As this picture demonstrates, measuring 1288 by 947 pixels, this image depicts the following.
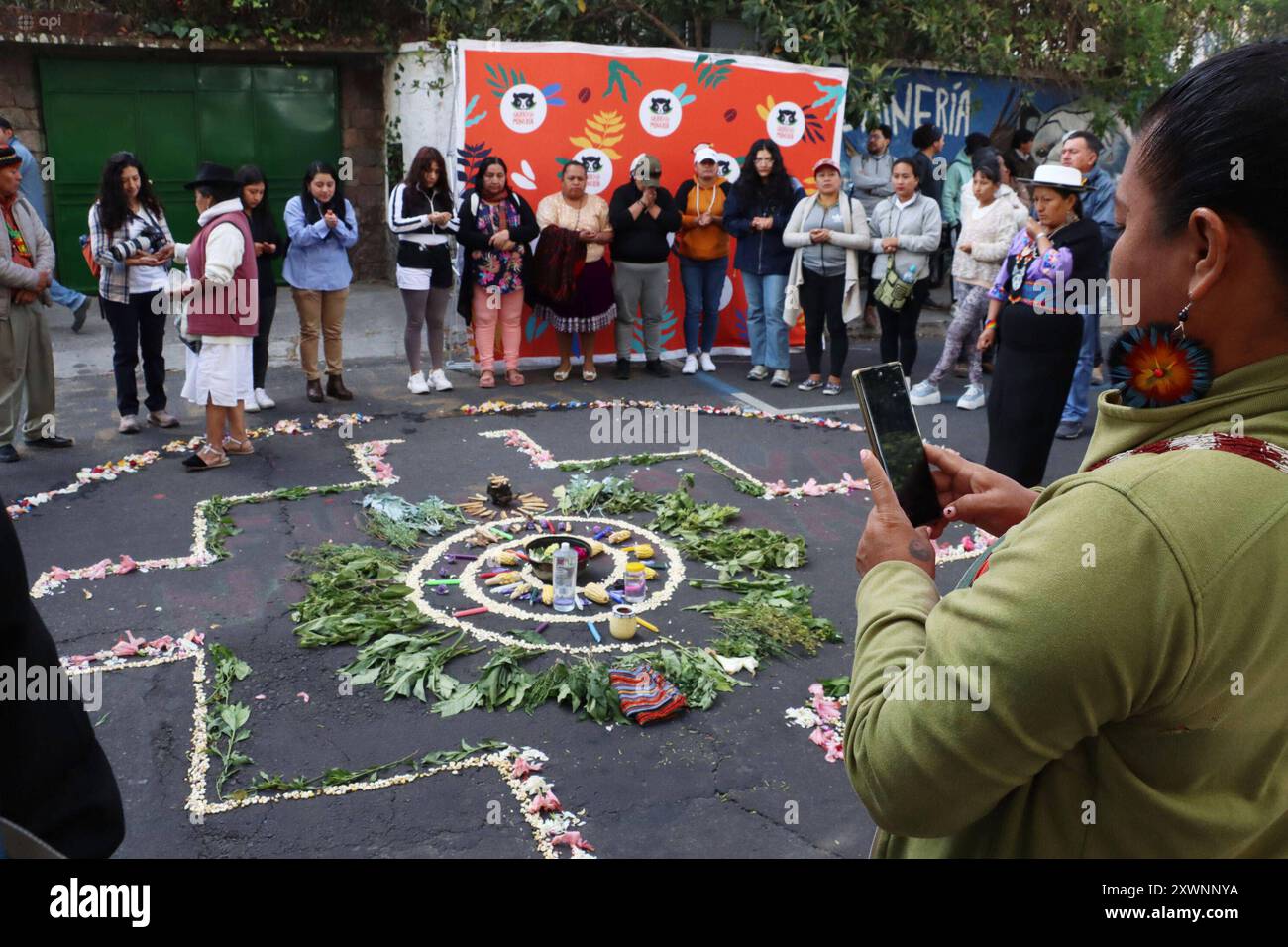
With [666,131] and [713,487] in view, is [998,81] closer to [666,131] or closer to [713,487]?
[666,131]

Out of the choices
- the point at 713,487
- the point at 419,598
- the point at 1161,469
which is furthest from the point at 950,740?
the point at 713,487

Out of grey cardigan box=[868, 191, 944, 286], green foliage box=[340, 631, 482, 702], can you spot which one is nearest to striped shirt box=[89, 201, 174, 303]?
green foliage box=[340, 631, 482, 702]

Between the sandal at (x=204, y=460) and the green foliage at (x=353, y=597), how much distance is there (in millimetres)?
1976

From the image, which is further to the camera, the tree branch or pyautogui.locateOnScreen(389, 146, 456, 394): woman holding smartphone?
the tree branch

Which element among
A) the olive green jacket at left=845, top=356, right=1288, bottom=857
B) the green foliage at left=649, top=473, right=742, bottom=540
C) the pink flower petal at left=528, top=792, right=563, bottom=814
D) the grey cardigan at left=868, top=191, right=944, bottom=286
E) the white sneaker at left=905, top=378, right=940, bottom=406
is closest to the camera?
the olive green jacket at left=845, top=356, right=1288, bottom=857

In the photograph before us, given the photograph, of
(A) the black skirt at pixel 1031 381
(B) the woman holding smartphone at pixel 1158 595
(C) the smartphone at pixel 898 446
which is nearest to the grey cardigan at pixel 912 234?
(A) the black skirt at pixel 1031 381

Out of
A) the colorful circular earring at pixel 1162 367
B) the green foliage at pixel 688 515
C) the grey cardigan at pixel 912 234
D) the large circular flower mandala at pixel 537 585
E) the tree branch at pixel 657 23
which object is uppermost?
the tree branch at pixel 657 23

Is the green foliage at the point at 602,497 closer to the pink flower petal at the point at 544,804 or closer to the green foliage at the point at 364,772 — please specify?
the green foliage at the point at 364,772

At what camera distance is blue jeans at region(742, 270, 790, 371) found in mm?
11336

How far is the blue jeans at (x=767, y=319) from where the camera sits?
11336 millimetres

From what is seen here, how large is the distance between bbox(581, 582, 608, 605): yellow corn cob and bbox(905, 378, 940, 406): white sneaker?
18.1 feet

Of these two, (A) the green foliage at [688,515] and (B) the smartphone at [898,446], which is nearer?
(B) the smartphone at [898,446]

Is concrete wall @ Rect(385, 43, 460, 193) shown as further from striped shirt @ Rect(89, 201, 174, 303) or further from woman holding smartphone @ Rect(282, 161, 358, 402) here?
striped shirt @ Rect(89, 201, 174, 303)
